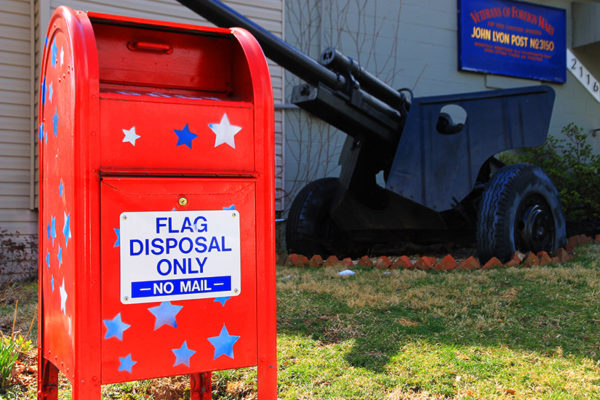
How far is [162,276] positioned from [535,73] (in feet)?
31.4

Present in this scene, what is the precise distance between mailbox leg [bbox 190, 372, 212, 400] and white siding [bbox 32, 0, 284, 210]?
15.2 ft

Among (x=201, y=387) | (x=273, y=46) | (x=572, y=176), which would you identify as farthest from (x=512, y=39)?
(x=201, y=387)

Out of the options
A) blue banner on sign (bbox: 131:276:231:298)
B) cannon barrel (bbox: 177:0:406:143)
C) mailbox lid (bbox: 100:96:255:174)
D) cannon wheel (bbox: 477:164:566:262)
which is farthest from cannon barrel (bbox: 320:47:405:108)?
blue banner on sign (bbox: 131:276:231:298)

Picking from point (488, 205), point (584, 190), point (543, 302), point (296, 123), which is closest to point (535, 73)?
point (584, 190)

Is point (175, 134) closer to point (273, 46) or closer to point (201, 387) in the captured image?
point (201, 387)

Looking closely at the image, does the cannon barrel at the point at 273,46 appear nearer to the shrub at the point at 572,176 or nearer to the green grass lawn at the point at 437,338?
the green grass lawn at the point at 437,338

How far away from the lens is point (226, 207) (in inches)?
85.3

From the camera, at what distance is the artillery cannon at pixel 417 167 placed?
5.16 metres

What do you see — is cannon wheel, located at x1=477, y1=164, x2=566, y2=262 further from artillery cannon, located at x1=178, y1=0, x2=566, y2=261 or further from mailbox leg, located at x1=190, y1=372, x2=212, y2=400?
mailbox leg, located at x1=190, y1=372, x2=212, y2=400

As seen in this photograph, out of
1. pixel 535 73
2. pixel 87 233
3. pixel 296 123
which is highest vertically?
pixel 535 73

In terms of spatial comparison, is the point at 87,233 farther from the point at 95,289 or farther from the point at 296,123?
the point at 296,123

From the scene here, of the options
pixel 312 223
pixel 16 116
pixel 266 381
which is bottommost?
pixel 266 381

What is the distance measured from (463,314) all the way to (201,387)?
181 centimetres

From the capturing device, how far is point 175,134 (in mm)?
2088
